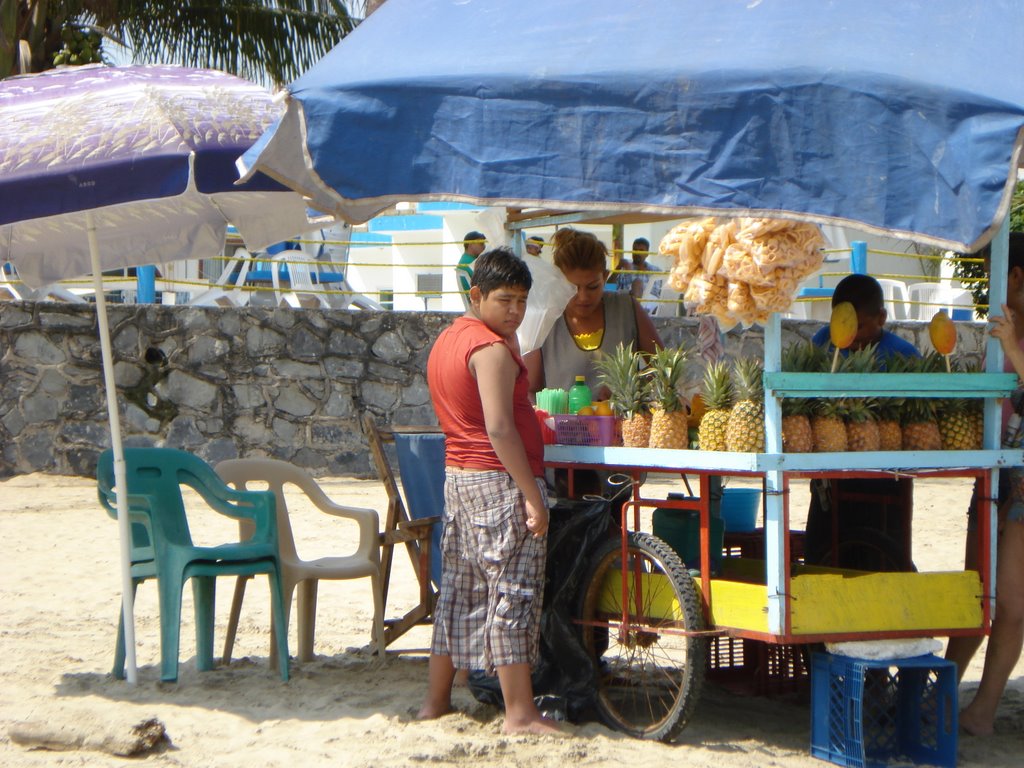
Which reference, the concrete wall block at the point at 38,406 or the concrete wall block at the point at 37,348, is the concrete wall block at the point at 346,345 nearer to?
the concrete wall block at the point at 37,348

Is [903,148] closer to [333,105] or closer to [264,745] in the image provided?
[333,105]

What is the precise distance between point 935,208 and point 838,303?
106 centimetres

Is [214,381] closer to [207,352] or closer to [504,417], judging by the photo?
[207,352]

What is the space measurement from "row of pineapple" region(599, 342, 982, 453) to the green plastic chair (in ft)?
5.08

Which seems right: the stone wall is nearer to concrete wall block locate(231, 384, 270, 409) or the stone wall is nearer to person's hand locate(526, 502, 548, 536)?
concrete wall block locate(231, 384, 270, 409)

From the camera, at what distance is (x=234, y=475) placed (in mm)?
5477

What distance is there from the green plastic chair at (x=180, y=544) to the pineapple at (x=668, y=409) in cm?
164

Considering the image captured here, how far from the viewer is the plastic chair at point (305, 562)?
5.20 metres

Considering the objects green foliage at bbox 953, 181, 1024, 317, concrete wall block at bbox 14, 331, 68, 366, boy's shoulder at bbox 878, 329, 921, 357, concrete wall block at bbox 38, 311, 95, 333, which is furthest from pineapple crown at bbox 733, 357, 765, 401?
green foliage at bbox 953, 181, 1024, 317

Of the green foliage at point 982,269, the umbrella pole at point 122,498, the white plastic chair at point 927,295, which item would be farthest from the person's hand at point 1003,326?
the white plastic chair at point 927,295

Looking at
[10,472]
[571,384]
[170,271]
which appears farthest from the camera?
[170,271]

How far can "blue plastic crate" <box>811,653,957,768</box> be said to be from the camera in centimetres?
400

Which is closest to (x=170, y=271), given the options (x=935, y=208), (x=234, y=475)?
(x=234, y=475)

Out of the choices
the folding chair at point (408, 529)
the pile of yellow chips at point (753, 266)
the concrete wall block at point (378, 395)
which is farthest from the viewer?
the concrete wall block at point (378, 395)
